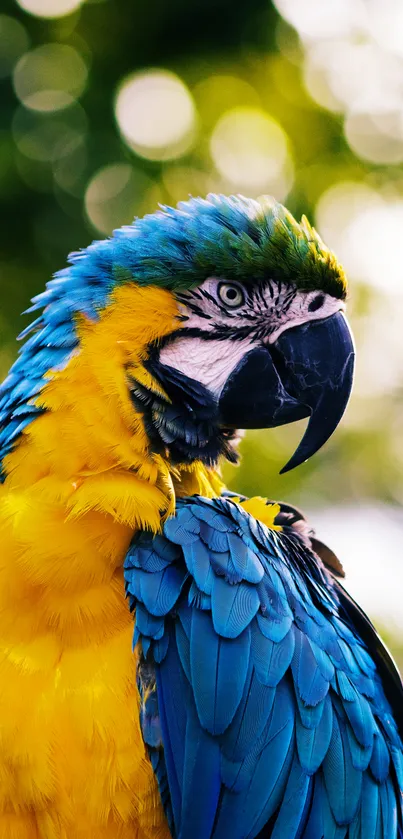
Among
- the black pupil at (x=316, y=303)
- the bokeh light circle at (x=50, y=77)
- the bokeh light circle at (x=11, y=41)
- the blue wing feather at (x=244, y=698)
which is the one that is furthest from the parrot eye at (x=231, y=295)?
the bokeh light circle at (x=11, y=41)

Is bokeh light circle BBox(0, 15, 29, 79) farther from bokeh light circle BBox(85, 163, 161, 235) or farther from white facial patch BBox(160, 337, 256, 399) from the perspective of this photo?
white facial patch BBox(160, 337, 256, 399)

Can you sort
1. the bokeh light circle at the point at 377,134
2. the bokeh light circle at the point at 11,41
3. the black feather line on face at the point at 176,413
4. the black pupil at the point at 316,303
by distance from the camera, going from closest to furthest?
1. the black feather line on face at the point at 176,413
2. the black pupil at the point at 316,303
3. the bokeh light circle at the point at 11,41
4. the bokeh light circle at the point at 377,134

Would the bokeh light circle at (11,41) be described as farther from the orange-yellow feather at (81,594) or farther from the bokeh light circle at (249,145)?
the orange-yellow feather at (81,594)

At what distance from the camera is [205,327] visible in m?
2.66

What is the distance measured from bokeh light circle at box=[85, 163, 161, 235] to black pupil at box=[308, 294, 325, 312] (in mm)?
5522

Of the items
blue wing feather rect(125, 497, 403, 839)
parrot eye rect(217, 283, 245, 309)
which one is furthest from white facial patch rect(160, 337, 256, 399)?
blue wing feather rect(125, 497, 403, 839)

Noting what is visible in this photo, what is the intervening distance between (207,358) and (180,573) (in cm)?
69

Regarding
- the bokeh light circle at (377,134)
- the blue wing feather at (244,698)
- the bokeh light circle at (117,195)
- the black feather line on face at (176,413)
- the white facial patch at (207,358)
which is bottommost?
the blue wing feather at (244,698)

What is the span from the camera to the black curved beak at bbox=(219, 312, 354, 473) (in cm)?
270

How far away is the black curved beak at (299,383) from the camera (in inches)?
106

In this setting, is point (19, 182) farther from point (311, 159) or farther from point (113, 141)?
point (311, 159)

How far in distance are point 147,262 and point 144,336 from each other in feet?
0.79

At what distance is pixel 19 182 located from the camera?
26.4ft

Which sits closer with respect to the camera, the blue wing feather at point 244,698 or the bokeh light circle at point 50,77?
the blue wing feather at point 244,698
